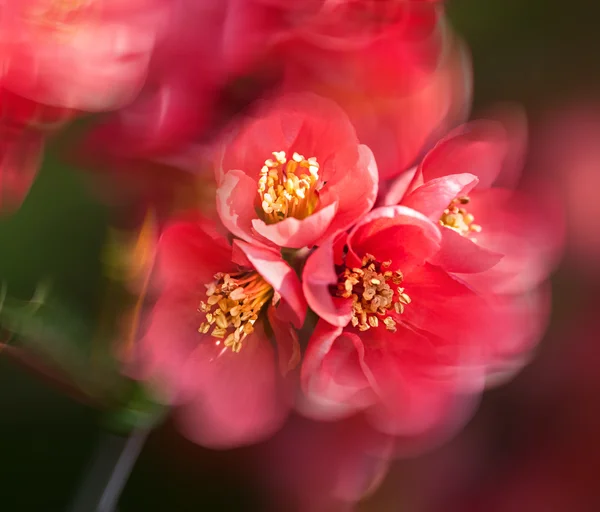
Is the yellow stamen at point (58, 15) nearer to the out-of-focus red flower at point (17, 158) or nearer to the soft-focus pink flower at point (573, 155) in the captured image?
the out-of-focus red flower at point (17, 158)

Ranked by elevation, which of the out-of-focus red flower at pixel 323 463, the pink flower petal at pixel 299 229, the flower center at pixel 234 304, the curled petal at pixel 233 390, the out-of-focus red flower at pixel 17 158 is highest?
the pink flower petal at pixel 299 229

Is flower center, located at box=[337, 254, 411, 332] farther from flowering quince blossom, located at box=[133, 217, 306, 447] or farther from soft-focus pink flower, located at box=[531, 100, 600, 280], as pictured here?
soft-focus pink flower, located at box=[531, 100, 600, 280]

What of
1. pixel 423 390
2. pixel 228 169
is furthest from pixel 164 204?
pixel 423 390

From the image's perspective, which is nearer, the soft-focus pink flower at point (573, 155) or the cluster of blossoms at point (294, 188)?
the cluster of blossoms at point (294, 188)

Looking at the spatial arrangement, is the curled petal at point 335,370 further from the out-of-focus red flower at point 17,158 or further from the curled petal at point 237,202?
the out-of-focus red flower at point 17,158

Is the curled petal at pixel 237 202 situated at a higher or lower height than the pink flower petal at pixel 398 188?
lower

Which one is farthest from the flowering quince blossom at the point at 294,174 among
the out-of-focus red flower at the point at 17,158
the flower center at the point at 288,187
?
the out-of-focus red flower at the point at 17,158

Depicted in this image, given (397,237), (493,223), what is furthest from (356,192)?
(493,223)
